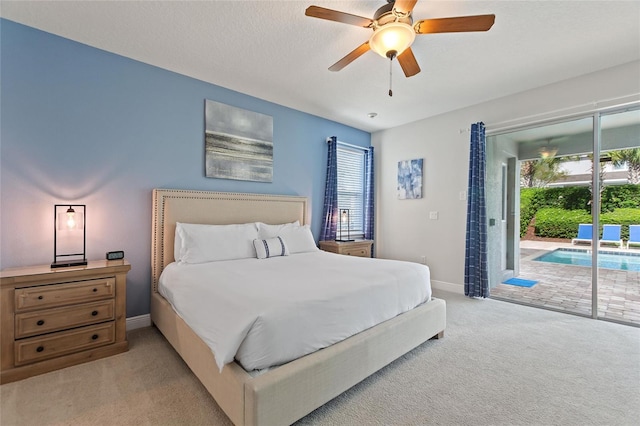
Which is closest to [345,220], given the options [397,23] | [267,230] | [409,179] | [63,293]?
[409,179]

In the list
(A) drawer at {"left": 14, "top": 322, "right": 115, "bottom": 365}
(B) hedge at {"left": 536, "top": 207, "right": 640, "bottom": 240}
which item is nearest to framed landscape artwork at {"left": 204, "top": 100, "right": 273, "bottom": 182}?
(A) drawer at {"left": 14, "top": 322, "right": 115, "bottom": 365}

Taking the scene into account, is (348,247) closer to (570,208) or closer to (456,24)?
(456,24)

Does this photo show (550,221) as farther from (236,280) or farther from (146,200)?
(146,200)

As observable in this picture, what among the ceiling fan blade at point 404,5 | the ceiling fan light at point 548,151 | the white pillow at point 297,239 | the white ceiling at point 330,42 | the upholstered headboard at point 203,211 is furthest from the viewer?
the ceiling fan light at point 548,151

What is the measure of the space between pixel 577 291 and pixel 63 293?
6001 millimetres

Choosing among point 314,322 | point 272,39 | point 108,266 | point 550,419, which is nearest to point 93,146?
point 108,266

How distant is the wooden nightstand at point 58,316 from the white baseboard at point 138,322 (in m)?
0.53

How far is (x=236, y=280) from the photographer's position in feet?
6.77

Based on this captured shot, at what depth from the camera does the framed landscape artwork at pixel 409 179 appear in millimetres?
4641

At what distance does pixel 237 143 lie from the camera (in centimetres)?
357

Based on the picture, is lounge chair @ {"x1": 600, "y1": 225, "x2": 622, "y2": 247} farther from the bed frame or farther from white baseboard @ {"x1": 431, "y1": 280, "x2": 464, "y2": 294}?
the bed frame

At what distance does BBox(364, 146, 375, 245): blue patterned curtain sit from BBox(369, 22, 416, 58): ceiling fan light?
10.5 feet

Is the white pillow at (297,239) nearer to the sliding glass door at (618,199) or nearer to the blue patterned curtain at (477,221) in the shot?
the blue patterned curtain at (477,221)

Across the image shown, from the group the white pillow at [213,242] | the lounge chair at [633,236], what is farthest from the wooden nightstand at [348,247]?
the lounge chair at [633,236]
